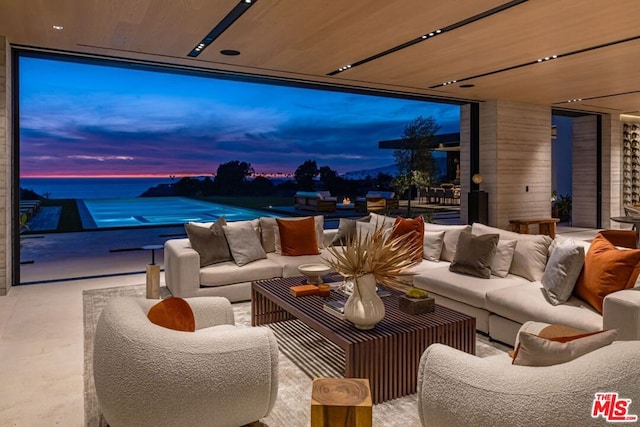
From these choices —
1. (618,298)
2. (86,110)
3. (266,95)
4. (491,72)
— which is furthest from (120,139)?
(618,298)

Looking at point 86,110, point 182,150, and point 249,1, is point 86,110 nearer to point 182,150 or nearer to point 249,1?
point 182,150

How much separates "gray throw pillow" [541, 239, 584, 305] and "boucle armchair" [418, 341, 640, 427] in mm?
1763

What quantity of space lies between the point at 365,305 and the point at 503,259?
1.74m

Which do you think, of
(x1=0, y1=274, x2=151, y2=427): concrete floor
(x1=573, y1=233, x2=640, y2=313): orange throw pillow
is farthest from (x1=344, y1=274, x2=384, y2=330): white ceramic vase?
(x1=0, y1=274, x2=151, y2=427): concrete floor

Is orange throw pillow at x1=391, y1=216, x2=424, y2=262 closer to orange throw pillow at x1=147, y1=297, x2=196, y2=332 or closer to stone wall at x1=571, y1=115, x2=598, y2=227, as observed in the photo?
orange throw pillow at x1=147, y1=297, x2=196, y2=332

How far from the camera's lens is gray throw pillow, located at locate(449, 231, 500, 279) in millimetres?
3908

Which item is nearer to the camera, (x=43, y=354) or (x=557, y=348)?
(x=557, y=348)

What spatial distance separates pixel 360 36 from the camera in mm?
4938

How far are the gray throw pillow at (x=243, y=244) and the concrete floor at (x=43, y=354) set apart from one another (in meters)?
1.45

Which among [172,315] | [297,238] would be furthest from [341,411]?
[297,238]

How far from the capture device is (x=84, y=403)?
263 centimetres

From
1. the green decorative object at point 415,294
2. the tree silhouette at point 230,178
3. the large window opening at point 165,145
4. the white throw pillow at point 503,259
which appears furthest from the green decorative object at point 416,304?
the tree silhouette at point 230,178

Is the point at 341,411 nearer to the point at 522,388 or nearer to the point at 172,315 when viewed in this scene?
the point at 522,388

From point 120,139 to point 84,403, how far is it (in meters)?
14.4
